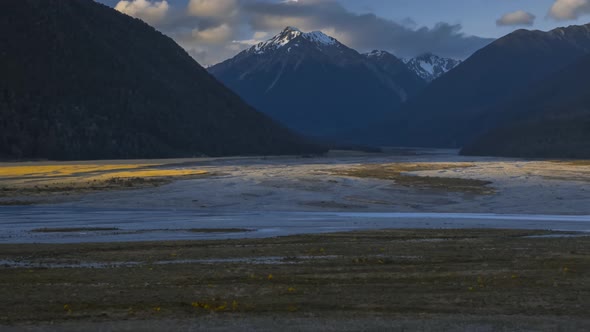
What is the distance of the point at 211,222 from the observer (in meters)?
45.1

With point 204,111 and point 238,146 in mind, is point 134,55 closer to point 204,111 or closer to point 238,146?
point 204,111

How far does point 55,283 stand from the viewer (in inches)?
874

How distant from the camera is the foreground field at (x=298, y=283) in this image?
1820 centimetres

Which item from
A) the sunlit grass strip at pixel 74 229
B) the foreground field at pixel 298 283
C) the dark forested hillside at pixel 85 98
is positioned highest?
the dark forested hillside at pixel 85 98

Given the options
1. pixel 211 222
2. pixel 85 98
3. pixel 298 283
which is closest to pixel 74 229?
pixel 211 222

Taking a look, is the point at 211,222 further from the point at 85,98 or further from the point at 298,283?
the point at 85,98

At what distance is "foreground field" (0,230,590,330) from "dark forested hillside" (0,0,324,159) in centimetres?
11199

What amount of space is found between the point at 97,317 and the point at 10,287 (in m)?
4.95

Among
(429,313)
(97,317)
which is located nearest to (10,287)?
(97,317)

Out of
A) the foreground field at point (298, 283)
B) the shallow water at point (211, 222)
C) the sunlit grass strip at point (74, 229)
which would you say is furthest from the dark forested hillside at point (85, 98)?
the foreground field at point (298, 283)

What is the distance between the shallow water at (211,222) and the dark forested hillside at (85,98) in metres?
88.2

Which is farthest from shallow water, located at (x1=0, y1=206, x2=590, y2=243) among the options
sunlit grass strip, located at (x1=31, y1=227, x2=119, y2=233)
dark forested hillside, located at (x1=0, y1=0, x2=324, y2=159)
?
dark forested hillside, located at (x1=0, y1=0, x2=324, y2=159)

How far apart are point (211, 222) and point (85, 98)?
4722 inches

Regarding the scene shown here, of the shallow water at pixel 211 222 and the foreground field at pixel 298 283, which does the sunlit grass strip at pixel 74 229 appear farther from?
the foreground field at pixel 298 283
